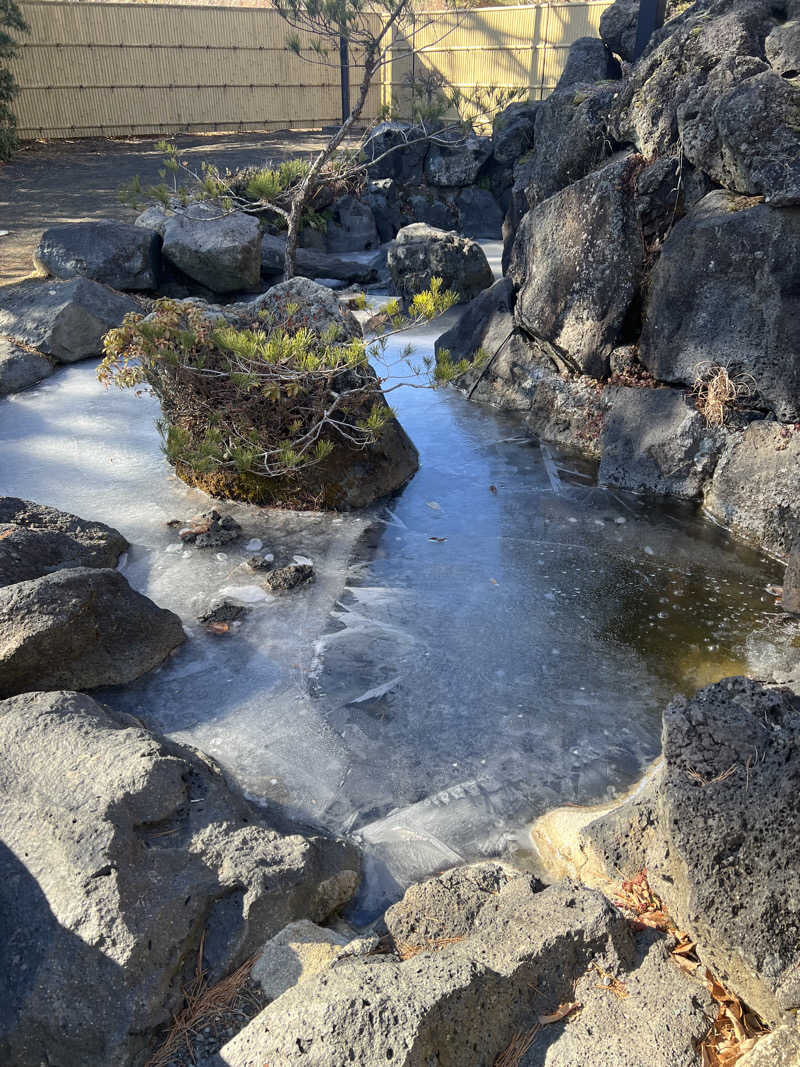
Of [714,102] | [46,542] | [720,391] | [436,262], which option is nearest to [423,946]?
[46,542]

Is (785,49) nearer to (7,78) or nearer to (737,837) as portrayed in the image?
(737,837)

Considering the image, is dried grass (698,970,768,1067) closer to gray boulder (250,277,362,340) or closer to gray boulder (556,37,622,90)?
gray boulder (250,277,362,340)

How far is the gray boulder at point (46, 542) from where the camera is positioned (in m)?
4.02

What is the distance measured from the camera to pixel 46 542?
13.9 feet

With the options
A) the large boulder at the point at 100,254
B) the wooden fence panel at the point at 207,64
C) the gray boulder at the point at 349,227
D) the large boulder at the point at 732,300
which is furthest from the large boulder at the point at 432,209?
the large boulder at the point at 732,300

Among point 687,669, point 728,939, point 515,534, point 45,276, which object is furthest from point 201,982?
point 45,276

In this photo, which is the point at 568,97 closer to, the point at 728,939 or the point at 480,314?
the point at 480,314

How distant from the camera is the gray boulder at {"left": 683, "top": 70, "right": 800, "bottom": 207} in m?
5.43

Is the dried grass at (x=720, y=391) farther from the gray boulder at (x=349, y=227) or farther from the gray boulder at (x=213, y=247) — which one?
the gray boulder at (x=349, y=227)

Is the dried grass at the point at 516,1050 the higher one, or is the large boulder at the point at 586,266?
the large boulder at the point at 586,266

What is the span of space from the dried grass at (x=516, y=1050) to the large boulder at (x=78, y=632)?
96.7 inches

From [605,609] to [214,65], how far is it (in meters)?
22.7

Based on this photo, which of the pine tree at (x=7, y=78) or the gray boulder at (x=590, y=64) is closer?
the gray boulder at (x=590, y=64)

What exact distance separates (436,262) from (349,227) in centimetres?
424
